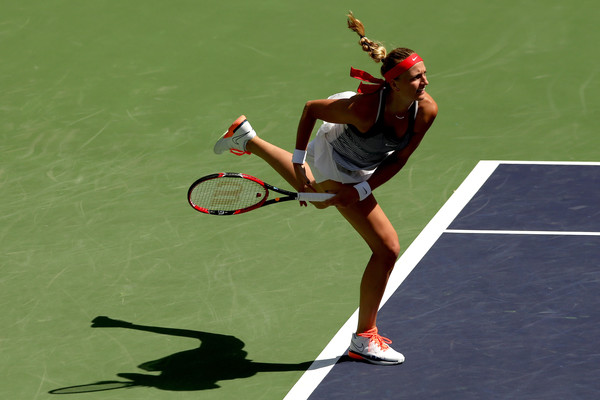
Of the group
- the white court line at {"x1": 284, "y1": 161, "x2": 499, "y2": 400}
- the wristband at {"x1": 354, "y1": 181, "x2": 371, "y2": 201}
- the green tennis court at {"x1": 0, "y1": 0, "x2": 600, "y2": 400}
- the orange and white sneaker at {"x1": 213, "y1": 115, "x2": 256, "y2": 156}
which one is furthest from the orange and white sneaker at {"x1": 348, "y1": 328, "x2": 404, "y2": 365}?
the orange and white sneaker at {"x1": 213, "y1": 115, "x2": 256, "y2": 156}

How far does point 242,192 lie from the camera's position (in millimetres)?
7051

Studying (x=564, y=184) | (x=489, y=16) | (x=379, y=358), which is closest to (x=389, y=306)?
(x=379, y=358)

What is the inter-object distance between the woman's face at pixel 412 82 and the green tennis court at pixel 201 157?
1.75 meters

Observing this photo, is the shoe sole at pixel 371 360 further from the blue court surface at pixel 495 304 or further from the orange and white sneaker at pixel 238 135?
the orange and white sneaker at pixel 238 135

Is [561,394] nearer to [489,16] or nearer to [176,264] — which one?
[176,264]

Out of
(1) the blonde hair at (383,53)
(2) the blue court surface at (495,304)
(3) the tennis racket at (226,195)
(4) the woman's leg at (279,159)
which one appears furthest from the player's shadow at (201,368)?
(1) the blonde hair at (383,53)

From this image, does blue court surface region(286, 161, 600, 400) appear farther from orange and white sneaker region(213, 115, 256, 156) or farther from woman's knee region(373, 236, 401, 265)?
orange and white sneaker region(213, 115, 256, 156)

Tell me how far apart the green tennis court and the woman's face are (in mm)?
1749

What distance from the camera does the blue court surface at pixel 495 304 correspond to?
6.18m

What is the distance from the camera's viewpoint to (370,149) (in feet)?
21.1

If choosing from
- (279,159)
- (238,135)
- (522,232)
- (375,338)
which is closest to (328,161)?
(279,159)

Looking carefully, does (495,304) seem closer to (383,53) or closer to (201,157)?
(383,53)

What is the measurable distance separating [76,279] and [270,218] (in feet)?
5.96

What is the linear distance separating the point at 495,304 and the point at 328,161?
158cm
